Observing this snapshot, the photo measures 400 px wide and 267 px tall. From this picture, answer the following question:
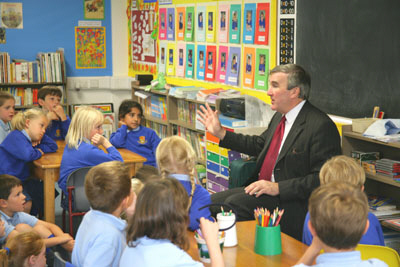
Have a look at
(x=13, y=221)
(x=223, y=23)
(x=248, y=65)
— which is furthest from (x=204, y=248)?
(x=223, y=23)

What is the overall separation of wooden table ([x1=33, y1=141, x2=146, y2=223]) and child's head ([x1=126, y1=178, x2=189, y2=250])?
2535 mm

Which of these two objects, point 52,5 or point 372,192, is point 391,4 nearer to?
point 372,192

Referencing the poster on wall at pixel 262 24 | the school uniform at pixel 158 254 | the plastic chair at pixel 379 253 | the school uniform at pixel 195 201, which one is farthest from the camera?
the poster on wall at pixel 262 24

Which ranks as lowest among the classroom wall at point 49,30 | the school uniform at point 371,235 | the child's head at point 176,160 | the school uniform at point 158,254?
the school uniform at point 371,235

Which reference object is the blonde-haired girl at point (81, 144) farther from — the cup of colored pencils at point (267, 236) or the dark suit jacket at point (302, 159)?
the cup of colored pencils at point (267, 236)

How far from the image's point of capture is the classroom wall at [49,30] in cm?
770

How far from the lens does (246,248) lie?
7.94 feet

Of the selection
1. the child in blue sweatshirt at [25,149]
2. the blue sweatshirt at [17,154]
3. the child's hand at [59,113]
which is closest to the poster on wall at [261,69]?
the child's hand at [59,113]

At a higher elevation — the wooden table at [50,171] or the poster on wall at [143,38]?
the poster on wall at [143,38]

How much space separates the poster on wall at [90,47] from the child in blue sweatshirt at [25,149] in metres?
3.58

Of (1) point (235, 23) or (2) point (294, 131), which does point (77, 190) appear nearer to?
(2) point (294, 131)

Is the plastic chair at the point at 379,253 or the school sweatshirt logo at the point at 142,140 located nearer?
the plastic chair at the point at 379,253

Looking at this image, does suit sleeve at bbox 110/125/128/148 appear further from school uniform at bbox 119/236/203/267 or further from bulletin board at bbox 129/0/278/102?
school uniform at bbox 119/236/203/267

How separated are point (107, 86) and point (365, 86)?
16.2 ft
